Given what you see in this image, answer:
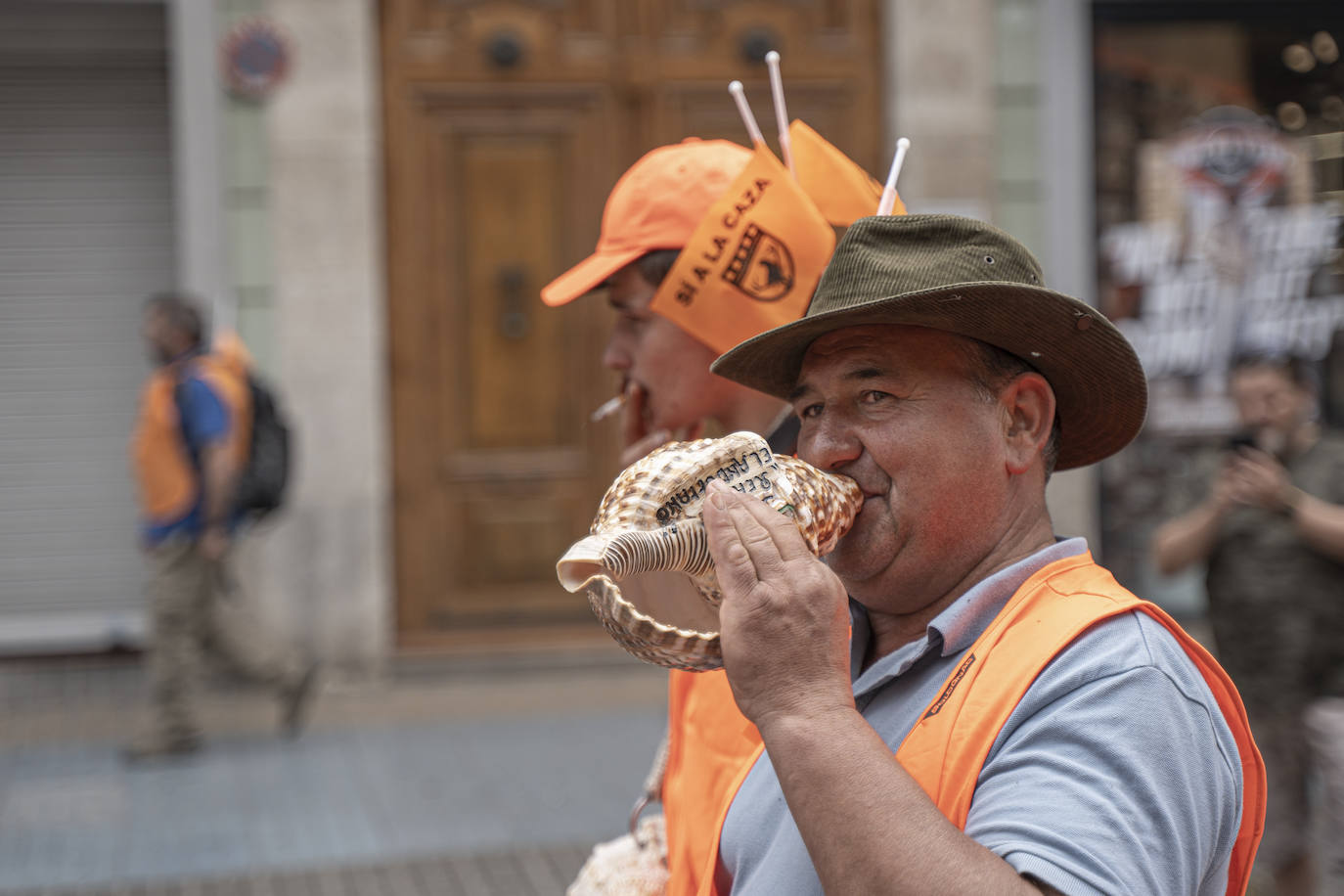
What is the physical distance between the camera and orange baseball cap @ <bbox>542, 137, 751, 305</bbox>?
266 centimetres

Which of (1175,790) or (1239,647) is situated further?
(1239,647)

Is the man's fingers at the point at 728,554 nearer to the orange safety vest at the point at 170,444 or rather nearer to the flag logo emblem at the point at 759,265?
the flag logo emblem at the point at 759,265

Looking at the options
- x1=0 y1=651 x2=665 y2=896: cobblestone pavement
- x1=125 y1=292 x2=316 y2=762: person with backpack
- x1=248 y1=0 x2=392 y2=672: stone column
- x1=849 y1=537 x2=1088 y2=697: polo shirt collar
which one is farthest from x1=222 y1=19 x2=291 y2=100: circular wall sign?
x1=849 y1=537 x2=1088 y2=697: polo shirt collar

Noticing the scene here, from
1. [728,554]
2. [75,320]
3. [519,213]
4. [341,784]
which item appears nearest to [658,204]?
[728,554]

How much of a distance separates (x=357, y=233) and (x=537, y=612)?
2.44 meters

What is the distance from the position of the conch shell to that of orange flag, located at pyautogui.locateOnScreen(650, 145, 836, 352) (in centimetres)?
89

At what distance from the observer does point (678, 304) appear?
2553 millimetres

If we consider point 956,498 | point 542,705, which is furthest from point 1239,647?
point 542,705

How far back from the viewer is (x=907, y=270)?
1714mm

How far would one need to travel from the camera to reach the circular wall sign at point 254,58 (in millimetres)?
8234

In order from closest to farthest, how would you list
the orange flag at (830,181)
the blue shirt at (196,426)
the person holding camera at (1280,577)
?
the orange flag at (830,181) → the person holding camera at (1280,577) → the blue shirt at (196,426)

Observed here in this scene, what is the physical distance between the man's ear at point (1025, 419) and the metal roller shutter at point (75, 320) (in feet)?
26.5

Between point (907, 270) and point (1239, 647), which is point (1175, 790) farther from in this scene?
point (1239, 647)

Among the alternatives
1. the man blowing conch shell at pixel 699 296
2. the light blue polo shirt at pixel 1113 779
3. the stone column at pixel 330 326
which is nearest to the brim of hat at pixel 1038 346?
the light blue polo shirt at pixel 1113 779
